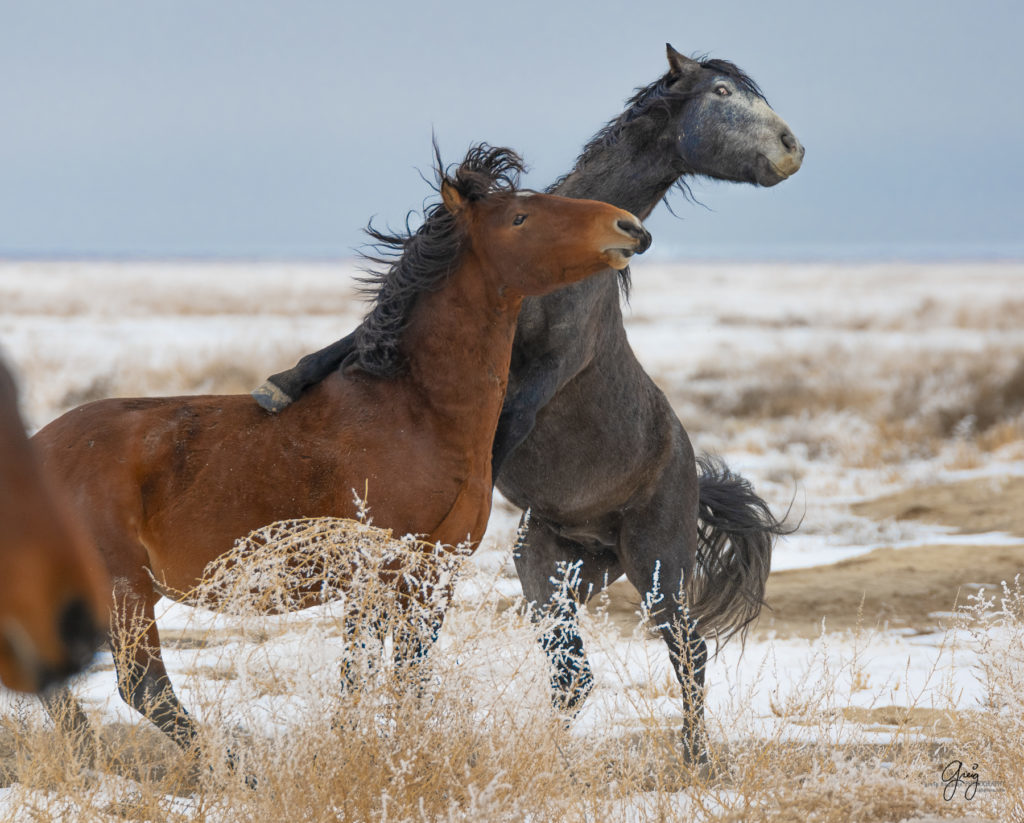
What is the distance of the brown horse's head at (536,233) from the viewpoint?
3537 mm

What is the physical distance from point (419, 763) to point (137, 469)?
1.33 meters

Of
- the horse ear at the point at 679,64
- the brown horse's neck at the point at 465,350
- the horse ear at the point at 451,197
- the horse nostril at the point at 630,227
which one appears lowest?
the brown horse's neck at the point at 465,350

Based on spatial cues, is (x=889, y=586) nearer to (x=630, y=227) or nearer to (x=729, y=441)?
(x=630, y=227)

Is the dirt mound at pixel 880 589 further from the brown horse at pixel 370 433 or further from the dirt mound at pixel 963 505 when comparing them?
the brown horse at pixel 370 433

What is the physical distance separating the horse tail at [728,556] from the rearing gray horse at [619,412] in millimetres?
289

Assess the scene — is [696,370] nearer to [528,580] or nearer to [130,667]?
[528,580]

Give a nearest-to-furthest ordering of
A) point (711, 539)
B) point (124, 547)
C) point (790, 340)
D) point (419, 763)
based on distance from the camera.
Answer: point (419, 763) → point (124, 547) → point (711, 539) → point (790, 340)

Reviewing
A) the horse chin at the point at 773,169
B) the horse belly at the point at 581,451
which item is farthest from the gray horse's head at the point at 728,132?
the horse belly at the point at 581,451

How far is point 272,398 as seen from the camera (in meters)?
3.72

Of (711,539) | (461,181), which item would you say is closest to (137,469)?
(461,181)

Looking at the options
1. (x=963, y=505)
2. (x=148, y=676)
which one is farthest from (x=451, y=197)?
(x=963, y=505)

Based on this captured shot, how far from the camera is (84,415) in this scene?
3.73 meters

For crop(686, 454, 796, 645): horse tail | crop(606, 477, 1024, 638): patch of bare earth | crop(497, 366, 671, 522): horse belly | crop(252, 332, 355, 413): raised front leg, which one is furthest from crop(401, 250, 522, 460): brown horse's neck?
crop(606, 477, 1024, 638): patch of bare earth

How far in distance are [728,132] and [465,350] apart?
1.68m
